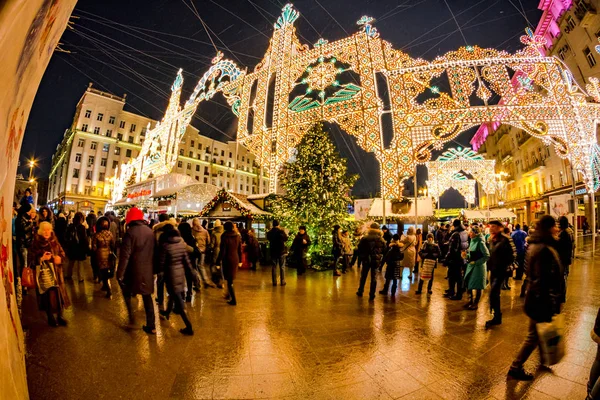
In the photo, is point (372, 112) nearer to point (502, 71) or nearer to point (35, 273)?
point (502, 71)

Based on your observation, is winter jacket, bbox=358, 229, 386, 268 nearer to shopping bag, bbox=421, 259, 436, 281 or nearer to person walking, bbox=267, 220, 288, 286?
shopping bag, bbox=421, 259, 436, 281

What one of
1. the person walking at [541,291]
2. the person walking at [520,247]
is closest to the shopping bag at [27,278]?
the person walking at [541,291]

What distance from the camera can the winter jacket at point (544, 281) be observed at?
9.32 ft

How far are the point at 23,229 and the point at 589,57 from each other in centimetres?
3426

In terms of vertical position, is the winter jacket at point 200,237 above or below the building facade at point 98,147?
below

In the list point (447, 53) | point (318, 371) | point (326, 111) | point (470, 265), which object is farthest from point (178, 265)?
point (447, 53)

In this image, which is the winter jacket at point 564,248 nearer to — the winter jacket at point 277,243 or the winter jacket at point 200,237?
the winter jacket at point 277,243

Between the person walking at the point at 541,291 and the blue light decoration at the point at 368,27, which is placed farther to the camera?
the blue light decoration at the point at 368,27

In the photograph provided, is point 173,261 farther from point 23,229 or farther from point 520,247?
point 520,247

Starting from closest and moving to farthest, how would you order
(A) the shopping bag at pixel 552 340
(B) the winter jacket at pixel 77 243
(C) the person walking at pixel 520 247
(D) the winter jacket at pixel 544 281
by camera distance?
(A) the shopping bag at pixel 552 340 → (D) the winter jacket at pixel 544 281 → (B) the winter jacket at pixel 77 243 → (C) the person walking at pixel 520 247

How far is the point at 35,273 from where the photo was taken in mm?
4070

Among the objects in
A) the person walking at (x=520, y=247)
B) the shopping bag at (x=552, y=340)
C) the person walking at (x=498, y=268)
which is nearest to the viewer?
the shopping bag at (x=552, y=340)

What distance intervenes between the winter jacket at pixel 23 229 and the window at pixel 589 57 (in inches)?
1326

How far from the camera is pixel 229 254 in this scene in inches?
226
